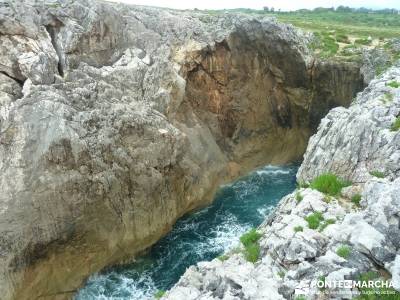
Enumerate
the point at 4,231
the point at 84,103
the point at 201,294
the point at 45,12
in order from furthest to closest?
the point at 45,12 < the point at 84,103 < the point at 4,231 < the point at 201,294

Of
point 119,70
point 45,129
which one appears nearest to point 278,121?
point 119,70

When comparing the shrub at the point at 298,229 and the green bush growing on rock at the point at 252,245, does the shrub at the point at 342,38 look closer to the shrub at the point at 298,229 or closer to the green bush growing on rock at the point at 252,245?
the green bush growing on rock at the point at 252,245

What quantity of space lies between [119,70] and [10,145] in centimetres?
1008

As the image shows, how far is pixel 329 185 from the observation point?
17.3 m

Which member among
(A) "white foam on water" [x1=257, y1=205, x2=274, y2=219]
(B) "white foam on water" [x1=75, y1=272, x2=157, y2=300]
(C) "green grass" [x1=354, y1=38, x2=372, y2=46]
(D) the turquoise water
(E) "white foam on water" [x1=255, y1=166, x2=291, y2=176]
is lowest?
(B) "white foam on water" [x1=75, y1=272, x2=157, y2=300]

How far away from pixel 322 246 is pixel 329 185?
3827 millimetres

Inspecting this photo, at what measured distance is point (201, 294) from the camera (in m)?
13.9

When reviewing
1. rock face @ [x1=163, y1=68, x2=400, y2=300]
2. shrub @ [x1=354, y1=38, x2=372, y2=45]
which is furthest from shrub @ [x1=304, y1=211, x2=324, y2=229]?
shrub @ [x1=354, y1=38, x2=372, y2=45]

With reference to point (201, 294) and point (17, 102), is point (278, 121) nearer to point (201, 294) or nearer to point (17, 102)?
point (17, 102)

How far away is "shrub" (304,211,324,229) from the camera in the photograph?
Result: 15.0 meters

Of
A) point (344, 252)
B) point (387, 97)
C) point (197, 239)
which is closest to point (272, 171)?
point (197, 239)

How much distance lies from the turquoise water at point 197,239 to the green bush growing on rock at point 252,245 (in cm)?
1123

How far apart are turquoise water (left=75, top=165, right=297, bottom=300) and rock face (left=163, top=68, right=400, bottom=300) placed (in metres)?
11.6

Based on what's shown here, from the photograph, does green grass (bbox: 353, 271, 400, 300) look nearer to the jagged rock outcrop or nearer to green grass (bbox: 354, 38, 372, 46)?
the jagged rock outcrop
